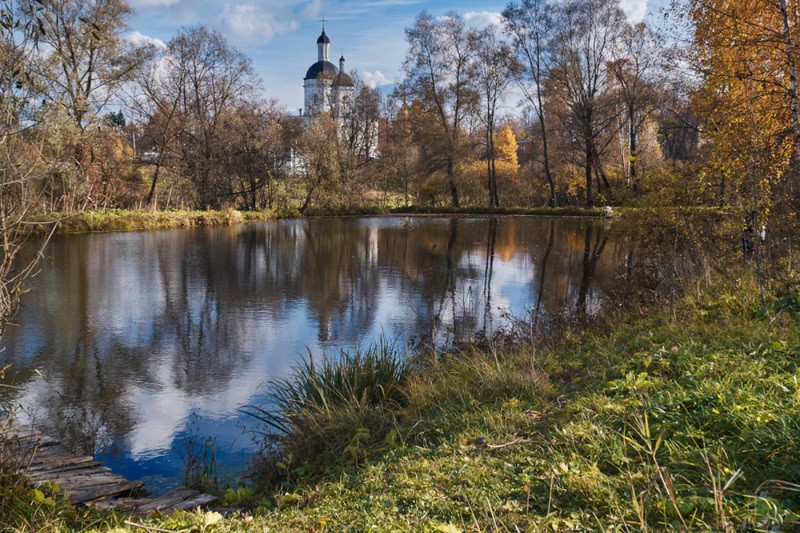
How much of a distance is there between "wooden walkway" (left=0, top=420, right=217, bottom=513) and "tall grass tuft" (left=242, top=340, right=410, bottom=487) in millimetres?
723

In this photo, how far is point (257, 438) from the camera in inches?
253

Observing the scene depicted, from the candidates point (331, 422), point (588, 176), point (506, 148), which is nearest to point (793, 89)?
point (331, 422)

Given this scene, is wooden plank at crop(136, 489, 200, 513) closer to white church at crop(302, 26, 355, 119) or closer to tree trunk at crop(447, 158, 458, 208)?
tree trunk at crop(447, 158, 458, 208)

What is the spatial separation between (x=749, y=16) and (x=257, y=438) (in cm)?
1066

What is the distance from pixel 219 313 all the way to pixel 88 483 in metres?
7.54

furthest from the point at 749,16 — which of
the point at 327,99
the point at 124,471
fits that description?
the point at 327,99

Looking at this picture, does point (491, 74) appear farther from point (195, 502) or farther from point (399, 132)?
point (195, 502)

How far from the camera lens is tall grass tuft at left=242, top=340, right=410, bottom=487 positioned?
487cm

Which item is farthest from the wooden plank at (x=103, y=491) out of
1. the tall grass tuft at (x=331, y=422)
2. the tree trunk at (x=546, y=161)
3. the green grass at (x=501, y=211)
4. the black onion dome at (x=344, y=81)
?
the black onion dome at (x=344, y=81)

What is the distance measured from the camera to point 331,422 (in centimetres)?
530

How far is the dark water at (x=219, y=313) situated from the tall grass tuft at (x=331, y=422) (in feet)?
1.88

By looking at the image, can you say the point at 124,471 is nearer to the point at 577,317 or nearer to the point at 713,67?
the point at 577,317

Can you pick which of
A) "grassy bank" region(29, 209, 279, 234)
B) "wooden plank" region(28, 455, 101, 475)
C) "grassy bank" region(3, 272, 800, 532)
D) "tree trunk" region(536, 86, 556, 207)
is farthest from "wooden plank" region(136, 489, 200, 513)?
"tree trunk" region(536, 86, 556, 207)

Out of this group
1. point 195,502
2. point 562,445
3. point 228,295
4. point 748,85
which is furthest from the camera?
point 228,295
